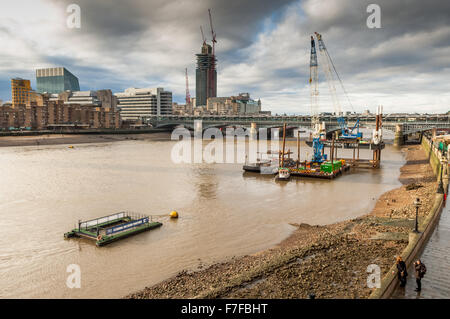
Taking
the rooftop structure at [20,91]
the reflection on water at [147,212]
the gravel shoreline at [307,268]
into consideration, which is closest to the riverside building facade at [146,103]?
the rooftop structure at [20,91]

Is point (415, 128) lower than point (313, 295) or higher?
higher

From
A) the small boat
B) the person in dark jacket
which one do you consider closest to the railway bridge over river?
the small boat

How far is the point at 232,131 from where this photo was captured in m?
152

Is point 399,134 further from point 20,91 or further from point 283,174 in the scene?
point 20,91

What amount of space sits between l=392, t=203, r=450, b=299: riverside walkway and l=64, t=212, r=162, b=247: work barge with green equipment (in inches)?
538

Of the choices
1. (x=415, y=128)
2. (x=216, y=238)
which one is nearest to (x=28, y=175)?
(x=216, y=238)

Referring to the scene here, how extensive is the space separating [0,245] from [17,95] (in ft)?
663

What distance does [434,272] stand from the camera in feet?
37.2

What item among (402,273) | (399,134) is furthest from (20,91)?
(402,273)

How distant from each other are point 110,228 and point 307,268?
427 inches

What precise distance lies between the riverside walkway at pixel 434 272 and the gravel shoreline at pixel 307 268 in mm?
971

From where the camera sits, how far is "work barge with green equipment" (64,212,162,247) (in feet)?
56.9

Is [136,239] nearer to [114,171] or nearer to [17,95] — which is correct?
[114,171]

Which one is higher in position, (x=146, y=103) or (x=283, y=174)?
(x=146, y=103)
